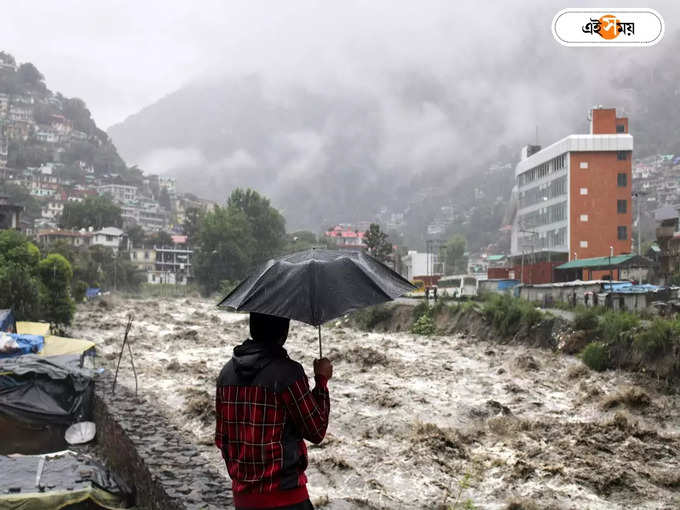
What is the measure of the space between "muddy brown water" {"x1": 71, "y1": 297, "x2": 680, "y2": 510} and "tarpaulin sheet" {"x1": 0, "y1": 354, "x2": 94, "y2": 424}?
254cm

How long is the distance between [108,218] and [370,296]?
10207 centimetres

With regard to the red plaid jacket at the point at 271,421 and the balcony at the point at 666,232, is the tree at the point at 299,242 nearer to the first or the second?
the balcony at the point at 666,232

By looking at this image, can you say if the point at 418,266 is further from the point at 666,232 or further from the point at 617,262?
the point at 617,262

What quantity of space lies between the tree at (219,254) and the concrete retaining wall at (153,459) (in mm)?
71600

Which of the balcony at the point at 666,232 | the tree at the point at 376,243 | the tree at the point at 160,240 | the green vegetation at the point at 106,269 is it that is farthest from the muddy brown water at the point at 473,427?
the tree at the point at 160,240

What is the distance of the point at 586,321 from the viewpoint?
24.1m

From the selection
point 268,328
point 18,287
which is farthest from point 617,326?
point 18,287

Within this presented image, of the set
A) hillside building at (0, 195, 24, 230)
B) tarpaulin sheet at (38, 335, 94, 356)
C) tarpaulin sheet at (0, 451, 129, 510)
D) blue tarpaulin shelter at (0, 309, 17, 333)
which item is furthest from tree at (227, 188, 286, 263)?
tarpaulin sheet at (0, 451, 129, 510)

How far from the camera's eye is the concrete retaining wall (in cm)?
592

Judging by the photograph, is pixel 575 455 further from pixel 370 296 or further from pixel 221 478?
pixel 370 296

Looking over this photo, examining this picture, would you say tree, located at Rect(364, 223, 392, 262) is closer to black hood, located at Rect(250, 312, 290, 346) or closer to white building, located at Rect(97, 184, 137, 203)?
black hood, located at Rect(250, 312, 290, 346)

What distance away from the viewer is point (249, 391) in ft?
9.59


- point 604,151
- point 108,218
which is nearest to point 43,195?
point 108,218

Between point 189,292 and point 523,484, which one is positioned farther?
point 189,292
